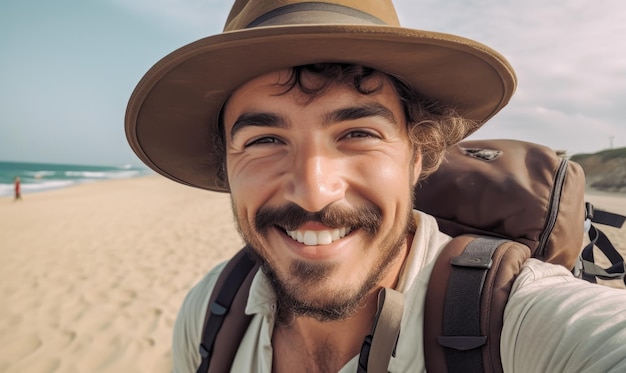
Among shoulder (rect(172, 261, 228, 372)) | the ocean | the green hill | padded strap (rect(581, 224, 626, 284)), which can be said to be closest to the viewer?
shoulder (rect(172, 261, 228, 372))

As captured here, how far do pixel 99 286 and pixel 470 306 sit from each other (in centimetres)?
538

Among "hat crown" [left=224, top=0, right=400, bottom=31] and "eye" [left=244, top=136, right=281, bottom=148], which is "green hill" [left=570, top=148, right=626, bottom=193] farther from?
"eye" [left=244, top=136, right=281, bottom=148]

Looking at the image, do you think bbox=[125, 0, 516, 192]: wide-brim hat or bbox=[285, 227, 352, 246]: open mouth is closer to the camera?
bbox=[125, 0, 516, 192]: wide-brim hat

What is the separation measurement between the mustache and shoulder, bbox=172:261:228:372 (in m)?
0.61

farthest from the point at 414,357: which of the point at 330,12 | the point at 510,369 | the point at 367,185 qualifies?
the point at 330,12

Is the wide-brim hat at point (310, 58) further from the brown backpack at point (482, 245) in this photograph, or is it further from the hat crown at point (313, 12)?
the brown backpack at point (482, 245)

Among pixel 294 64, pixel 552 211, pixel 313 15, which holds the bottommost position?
pixel 552 211

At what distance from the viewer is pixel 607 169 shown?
2342 cm

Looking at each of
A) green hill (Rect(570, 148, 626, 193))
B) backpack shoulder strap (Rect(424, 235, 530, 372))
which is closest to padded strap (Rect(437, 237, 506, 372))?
backpack shoulder strap (Rect(424, 235, 530, 372))

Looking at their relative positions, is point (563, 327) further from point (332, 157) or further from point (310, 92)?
point (310, 92)

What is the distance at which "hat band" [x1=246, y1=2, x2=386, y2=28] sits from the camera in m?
1.18

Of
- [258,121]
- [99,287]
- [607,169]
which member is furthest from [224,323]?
[607,169]

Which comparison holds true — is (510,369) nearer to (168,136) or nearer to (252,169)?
(252,169)

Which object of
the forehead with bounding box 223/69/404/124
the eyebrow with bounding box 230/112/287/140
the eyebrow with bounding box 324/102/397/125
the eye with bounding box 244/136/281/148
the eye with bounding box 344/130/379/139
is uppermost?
the forehead with bounding box 223/69/404/124
